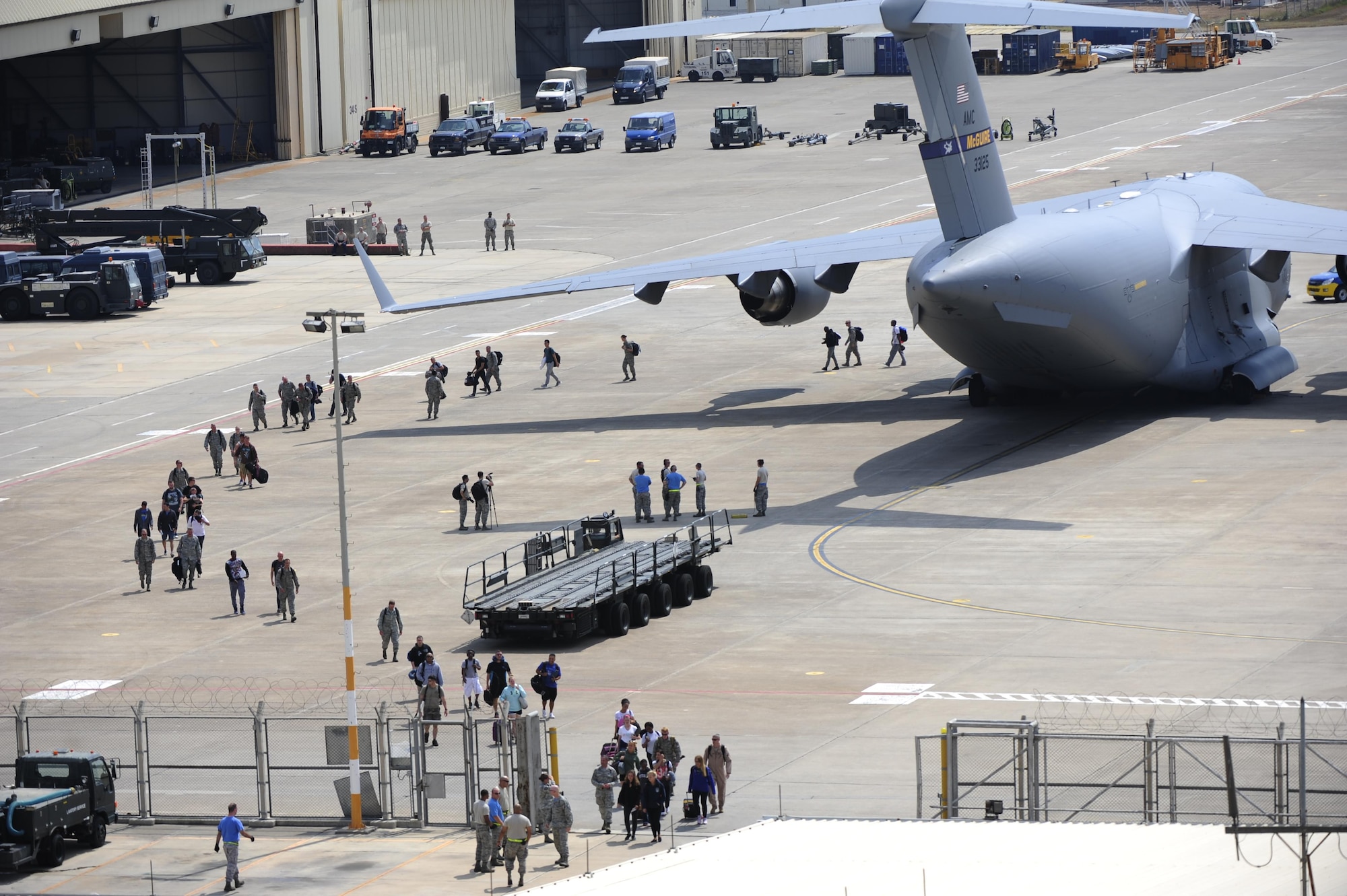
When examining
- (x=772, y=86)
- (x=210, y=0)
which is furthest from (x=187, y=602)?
(x=772, y=86)

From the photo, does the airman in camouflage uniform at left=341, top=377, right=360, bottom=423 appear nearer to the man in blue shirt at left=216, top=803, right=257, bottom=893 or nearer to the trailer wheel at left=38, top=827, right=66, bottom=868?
the trailer wheel at left=38, top=827, right=66, bottom=868

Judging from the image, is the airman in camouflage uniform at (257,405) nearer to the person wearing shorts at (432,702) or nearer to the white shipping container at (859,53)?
the person wearing shorts at (432,702)

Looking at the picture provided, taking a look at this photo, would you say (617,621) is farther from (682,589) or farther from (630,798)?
(630,798)

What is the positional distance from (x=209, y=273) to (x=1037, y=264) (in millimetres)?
51350

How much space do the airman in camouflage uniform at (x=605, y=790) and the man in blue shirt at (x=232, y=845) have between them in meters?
5.30

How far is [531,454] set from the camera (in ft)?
181

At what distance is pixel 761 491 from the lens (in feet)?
155

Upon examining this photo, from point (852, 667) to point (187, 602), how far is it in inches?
625

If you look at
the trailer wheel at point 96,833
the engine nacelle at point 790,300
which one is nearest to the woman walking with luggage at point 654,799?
the trailer wheel at point 96,833

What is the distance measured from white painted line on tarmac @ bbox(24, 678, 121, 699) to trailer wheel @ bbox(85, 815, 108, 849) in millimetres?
6414

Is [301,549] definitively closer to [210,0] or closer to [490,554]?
[490,554]

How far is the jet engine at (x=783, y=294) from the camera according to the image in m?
56.3

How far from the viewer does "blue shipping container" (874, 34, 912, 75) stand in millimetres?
139125

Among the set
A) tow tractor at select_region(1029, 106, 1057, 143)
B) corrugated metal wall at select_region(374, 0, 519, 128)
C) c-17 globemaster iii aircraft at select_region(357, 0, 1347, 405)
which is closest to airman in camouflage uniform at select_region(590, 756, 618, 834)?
c-17 globemaster iii aircraft at select_region(357, 0, 1347, 405)
